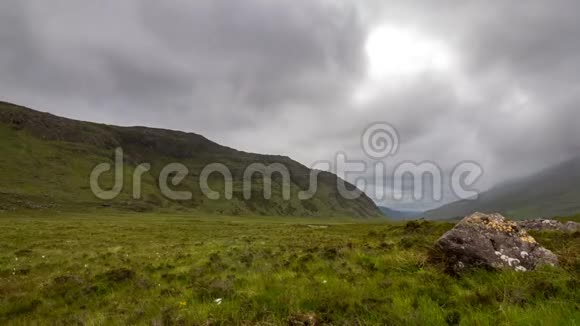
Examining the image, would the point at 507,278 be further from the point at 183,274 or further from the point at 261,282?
the point at 183,274

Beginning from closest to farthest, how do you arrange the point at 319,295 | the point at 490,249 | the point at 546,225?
the point at 319,295
the point at 490,249
the point at 546,225

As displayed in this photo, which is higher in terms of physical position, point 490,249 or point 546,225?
point 490,249

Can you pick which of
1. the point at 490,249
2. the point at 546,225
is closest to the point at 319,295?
the point at 490,249

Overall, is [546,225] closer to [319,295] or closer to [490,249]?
[490,249]

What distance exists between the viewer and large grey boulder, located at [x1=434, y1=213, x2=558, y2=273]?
28.1 feet

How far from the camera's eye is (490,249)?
8906mm

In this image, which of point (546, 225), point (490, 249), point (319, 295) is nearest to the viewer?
point (319, 295)

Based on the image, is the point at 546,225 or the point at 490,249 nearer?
the point at 490,249

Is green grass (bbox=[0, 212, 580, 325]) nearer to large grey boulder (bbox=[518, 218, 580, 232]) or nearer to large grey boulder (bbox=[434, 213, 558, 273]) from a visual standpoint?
large grey boulder (bbox=[434, 213, 558, 273])

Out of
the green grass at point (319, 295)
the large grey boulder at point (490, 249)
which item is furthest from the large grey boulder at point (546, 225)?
the large grey boulder at point (490, 249)

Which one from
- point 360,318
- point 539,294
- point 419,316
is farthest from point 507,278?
point 360,318

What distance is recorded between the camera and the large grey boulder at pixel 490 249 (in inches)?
337

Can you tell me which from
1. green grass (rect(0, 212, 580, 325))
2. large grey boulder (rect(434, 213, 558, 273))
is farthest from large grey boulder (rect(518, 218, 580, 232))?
large grey boulder (rect(434, 213, 558, 273))

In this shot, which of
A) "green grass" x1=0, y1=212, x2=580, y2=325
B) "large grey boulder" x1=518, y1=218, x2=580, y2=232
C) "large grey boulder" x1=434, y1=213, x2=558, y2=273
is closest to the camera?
"green grass" x1=0, y1=212, x2=580, y2=325
